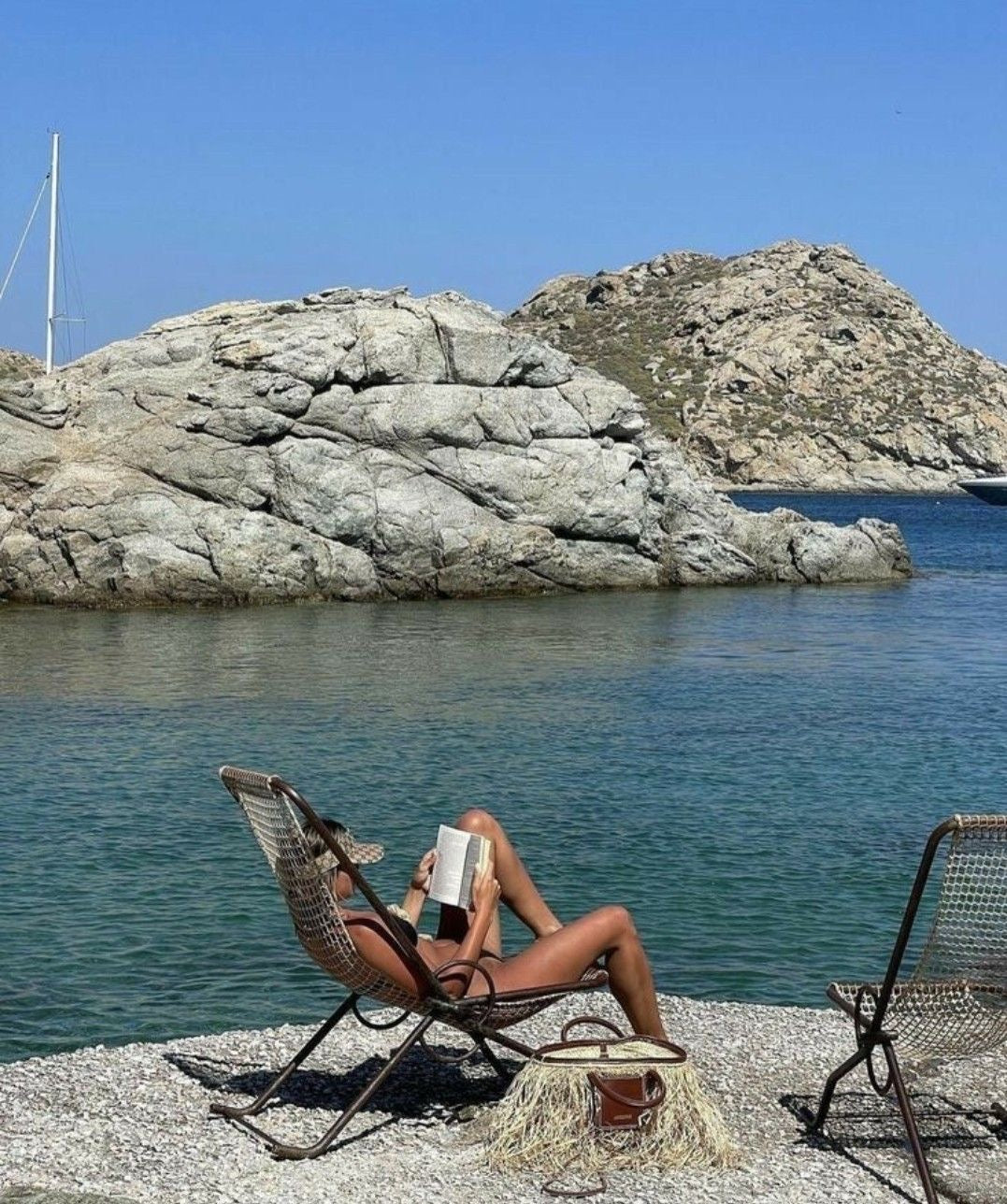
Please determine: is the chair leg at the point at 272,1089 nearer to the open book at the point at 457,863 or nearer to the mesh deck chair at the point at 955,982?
the open book at the point at 457,863

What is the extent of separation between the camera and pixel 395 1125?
742cm

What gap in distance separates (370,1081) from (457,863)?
3.67ft

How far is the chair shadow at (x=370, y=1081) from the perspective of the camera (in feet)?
25.1

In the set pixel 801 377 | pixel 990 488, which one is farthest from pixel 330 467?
pixel 801 377

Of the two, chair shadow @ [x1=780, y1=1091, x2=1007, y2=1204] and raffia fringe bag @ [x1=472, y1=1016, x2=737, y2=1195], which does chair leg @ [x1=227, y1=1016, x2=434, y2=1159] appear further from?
chair shadow @ [x1=780, y1=1091, x2=1007, y2=1204]

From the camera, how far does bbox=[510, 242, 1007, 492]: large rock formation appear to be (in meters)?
168

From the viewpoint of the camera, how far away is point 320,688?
1053 inches

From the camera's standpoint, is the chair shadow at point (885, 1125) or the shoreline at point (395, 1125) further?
the chair shadow at point (885, 1125)

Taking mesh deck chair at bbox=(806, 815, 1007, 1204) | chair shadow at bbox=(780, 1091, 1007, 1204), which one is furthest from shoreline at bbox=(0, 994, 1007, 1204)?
mesh deck chair at bbox=(806, 815, 1007, 1204)

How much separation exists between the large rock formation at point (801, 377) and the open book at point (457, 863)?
15740 centimetres

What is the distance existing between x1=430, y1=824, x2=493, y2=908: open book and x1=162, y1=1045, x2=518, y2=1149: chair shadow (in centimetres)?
98

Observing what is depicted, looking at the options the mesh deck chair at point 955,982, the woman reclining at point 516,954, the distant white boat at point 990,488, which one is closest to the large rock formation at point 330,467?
the woman reclining at point 516,954

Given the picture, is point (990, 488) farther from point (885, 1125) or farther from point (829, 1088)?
point (829, 1088)

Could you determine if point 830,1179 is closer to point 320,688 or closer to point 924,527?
point 320,688
